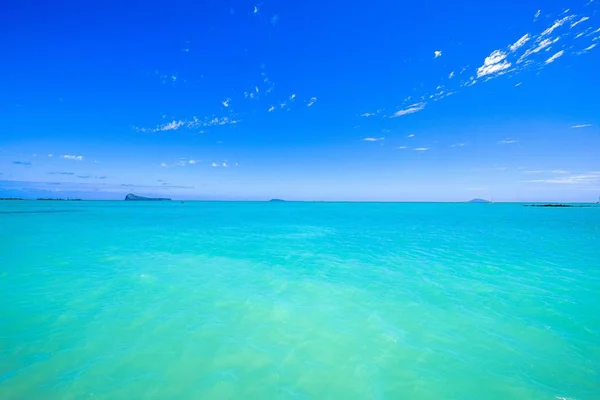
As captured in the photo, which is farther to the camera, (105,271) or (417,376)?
(105,271)

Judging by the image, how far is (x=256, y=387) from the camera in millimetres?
4285

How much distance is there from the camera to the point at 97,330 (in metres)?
5.96

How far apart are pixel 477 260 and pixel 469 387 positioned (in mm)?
12045

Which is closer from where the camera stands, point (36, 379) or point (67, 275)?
point (36, 379)

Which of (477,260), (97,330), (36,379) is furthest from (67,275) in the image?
(477,260)

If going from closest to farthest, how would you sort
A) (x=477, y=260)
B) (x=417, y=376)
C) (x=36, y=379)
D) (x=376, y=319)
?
1. (x=36, y=379)
2. (x=417, y=376)
3. (x=376, y=319)
4. (x=477, y=260)

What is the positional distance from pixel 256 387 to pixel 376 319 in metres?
3.81

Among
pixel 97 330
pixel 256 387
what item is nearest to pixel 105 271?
pixel 97 330

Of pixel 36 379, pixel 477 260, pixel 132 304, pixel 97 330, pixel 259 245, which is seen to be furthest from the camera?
pixel 259 245

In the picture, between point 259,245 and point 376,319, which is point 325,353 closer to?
point 376,319

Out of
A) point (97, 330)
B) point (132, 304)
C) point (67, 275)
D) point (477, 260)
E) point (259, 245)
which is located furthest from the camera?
point (259, 245)

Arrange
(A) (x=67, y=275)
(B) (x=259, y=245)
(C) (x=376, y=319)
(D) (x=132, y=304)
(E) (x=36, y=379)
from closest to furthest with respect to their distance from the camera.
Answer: (E) (x=36, y=379), (C) (x=376, y=319), (D) (x=132, y=304), (A) (x=67, y=275), (B) (x=259, y=245)

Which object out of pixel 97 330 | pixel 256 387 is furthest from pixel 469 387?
pixel 97 330

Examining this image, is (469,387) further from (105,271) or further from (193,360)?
(105,271)
